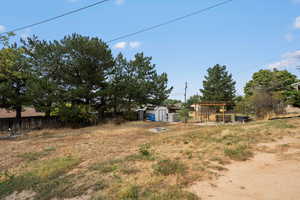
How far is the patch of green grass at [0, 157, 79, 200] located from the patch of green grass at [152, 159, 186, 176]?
5.50ft

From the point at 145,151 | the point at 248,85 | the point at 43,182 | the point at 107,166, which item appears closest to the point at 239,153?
the point at 145,151

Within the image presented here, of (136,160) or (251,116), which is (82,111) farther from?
(251,116)

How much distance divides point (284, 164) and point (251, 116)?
14277mm

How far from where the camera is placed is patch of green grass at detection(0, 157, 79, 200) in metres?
3.00

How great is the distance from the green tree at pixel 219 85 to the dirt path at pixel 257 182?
23.8m

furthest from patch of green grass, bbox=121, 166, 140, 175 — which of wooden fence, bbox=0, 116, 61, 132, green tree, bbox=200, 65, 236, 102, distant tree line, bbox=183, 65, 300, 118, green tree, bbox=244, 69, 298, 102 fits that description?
green tree, bbox=200, 65, 236, 102

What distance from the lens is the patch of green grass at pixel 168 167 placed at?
11.3 ft

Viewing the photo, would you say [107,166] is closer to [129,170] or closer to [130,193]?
[129,170]

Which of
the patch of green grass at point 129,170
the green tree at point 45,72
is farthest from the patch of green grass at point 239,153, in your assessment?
the green tree at point 45,72

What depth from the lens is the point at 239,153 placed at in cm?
445

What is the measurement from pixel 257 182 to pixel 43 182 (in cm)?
418

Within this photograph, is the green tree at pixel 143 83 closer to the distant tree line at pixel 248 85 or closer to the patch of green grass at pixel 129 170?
the distant tree line at pixel 248 85

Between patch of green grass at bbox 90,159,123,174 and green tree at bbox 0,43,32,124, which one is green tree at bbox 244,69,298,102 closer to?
patch of green grass at bbox 90,159,123,174

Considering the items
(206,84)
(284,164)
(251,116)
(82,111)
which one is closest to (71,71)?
(82,111)
